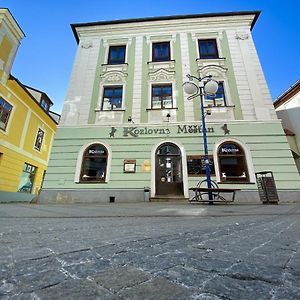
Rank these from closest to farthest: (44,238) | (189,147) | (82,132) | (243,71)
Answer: (44,238) → (189,147) → (82,132) → (243,71)

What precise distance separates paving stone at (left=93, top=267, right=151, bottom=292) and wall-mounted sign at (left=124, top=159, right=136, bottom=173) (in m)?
7.66

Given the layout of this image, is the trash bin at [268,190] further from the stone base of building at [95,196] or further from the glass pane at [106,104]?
the glass pane at [106,104]

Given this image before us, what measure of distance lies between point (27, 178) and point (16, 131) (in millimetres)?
3556

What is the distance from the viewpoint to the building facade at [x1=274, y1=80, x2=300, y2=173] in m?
10.5

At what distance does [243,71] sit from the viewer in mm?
10086

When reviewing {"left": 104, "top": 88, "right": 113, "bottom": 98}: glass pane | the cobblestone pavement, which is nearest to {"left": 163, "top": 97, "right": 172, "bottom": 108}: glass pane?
{"left": 104, "top": 88, "right": 113, "bottom": 98}: glass pane

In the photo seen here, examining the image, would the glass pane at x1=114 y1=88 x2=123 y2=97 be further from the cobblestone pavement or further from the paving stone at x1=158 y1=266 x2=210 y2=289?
the paving stone at x1=158 y1=266 x2=210 y2=289

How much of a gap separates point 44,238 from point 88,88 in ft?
33.1

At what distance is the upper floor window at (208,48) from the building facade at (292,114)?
16.7 ft

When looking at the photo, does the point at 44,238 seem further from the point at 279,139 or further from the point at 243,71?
the point at 243,71

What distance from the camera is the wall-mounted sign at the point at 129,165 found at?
847 centimetres

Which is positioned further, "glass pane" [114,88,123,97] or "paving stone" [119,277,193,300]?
"glass pane" [114,88,123,97]

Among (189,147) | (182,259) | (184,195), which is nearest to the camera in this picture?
(182,259)

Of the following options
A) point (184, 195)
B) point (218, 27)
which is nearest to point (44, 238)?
point (184, 195)
